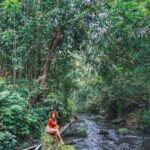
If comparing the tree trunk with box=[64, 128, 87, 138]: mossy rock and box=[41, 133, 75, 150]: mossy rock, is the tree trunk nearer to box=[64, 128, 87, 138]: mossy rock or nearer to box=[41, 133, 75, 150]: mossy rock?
box=[64, 128, 87, 138]: mossy rock

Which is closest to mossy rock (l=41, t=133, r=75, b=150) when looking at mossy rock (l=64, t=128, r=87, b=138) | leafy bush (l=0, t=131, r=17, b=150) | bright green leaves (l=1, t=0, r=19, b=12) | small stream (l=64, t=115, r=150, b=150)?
leafy bush (l=0, t=131, r=17, b=150)

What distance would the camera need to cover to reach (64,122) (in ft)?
72.8

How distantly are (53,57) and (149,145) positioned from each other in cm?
673

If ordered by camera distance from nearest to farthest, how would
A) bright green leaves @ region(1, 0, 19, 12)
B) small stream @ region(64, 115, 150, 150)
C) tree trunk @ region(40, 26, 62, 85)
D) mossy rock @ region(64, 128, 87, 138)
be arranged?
bright green leaves @ region(1, 0, 19, 12)
small stream @ region(64, 115, 150, 150)
tree trunk @ region(40, 26, 62, 85)
mossy rock @ region(64, 128, 87, 138)

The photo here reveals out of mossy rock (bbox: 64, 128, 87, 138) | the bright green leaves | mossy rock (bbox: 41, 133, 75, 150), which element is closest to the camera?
mossy rock (bbox: 41, 133, 75, 150)

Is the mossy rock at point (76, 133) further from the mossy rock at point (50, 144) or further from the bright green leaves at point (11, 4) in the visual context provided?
the bright green leaves at point (11, 4)

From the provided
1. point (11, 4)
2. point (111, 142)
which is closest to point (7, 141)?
point (11, 4)

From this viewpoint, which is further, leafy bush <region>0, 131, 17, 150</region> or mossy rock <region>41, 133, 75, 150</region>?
leafy bush <region>0, 131, 17, 150</region>

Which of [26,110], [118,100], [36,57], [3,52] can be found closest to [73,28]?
[36,57]

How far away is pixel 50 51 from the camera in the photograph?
58.4 feet

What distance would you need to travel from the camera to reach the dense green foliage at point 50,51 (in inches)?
481

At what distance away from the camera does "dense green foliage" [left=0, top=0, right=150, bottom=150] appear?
12214mm

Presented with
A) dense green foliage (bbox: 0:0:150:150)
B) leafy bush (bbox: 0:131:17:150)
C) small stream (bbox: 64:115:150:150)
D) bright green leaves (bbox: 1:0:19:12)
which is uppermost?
bright green leaves (bbox: 1:0:19:12)

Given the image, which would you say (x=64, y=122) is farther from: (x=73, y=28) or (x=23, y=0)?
(x=23, y=0)
